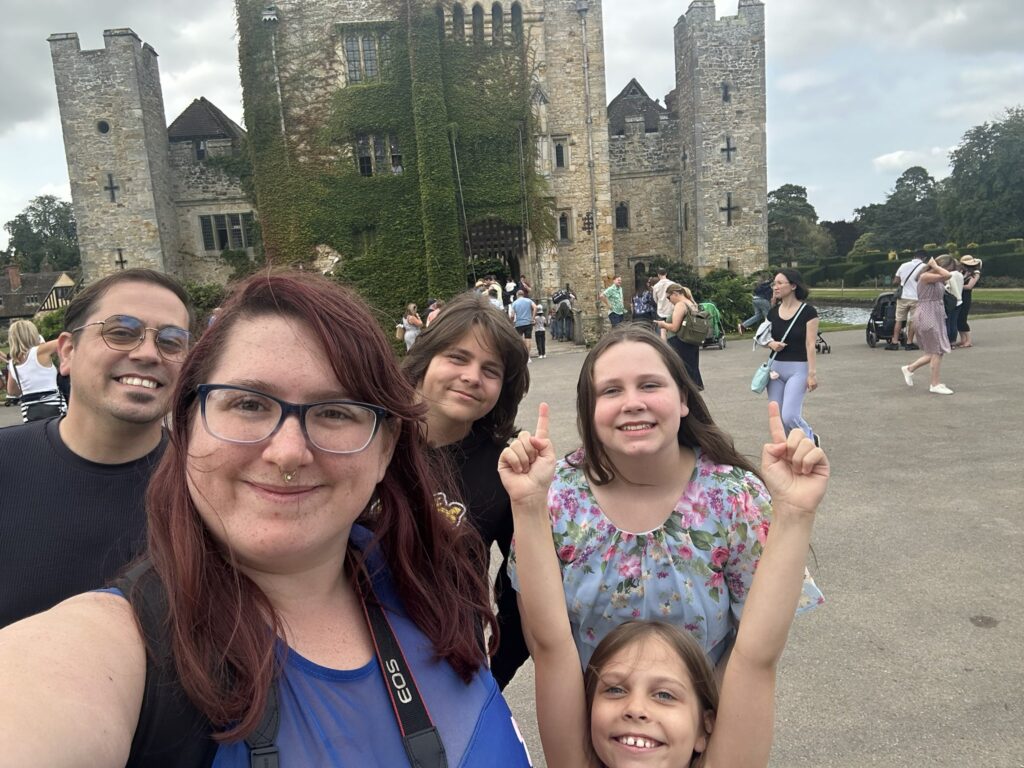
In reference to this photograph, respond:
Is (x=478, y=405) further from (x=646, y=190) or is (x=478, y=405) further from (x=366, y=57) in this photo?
(x=646, y=190)

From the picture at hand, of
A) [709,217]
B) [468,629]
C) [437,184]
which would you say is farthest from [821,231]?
[468,629]

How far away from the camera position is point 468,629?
149 cm

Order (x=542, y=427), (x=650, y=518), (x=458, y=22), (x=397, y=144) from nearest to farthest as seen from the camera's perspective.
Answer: (x=542, y=427) → (x=650, y=518) → (x=458, y=22) → (x=397, y=144)

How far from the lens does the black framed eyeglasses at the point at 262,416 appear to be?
1.23 meters

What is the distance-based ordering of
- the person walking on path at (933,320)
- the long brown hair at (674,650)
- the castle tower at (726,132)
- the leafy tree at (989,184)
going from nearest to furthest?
the long brown hair at (674,650) → the person walking on path at (933,320) → the castle tower at (726,132) → the leafy tree at (989,184)

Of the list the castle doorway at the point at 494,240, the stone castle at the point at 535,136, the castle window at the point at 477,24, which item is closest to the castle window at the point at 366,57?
the stone castle at the point at 535,136

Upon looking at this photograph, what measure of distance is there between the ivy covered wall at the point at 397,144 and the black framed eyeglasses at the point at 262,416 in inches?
949

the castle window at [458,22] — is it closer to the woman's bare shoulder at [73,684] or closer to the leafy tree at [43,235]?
the woman's bare shoulder at [73,684]

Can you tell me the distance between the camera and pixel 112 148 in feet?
88.2

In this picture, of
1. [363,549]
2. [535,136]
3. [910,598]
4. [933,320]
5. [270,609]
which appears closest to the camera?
[270,609]

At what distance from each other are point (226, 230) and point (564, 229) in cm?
1589

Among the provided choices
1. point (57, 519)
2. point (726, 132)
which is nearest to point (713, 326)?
point (57, 519)

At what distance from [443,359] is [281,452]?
142 cm

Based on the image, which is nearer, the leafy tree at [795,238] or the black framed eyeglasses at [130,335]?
the black framed eyeglasses at [130,335]
